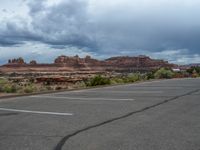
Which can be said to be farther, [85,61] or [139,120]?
[85,61]

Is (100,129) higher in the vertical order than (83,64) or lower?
lower

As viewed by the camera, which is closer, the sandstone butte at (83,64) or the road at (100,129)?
the road at (100,129)

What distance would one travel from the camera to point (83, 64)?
17450cm

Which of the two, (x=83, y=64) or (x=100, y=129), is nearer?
(x=100, y=129)

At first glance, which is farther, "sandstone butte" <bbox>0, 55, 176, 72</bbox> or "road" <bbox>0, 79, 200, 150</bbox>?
"sandstone butte" <bbox>0, 55, 176, 72</bbox>

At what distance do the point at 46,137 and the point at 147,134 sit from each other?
233cm

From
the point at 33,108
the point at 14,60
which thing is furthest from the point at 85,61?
the point at 33,108

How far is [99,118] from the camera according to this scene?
38.1 ft

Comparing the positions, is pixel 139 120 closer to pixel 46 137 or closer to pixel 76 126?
pixel 76 126

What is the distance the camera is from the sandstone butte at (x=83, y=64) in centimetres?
16031

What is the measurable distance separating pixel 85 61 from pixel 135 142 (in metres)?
172

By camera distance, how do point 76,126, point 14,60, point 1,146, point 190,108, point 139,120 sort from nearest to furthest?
point 1,146 < point 76,126 < point 139,120 < point 190,108 < point 14,60

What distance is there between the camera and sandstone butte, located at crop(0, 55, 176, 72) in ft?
526

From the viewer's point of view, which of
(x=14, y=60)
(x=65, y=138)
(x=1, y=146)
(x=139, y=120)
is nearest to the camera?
(x=1, y=146)
